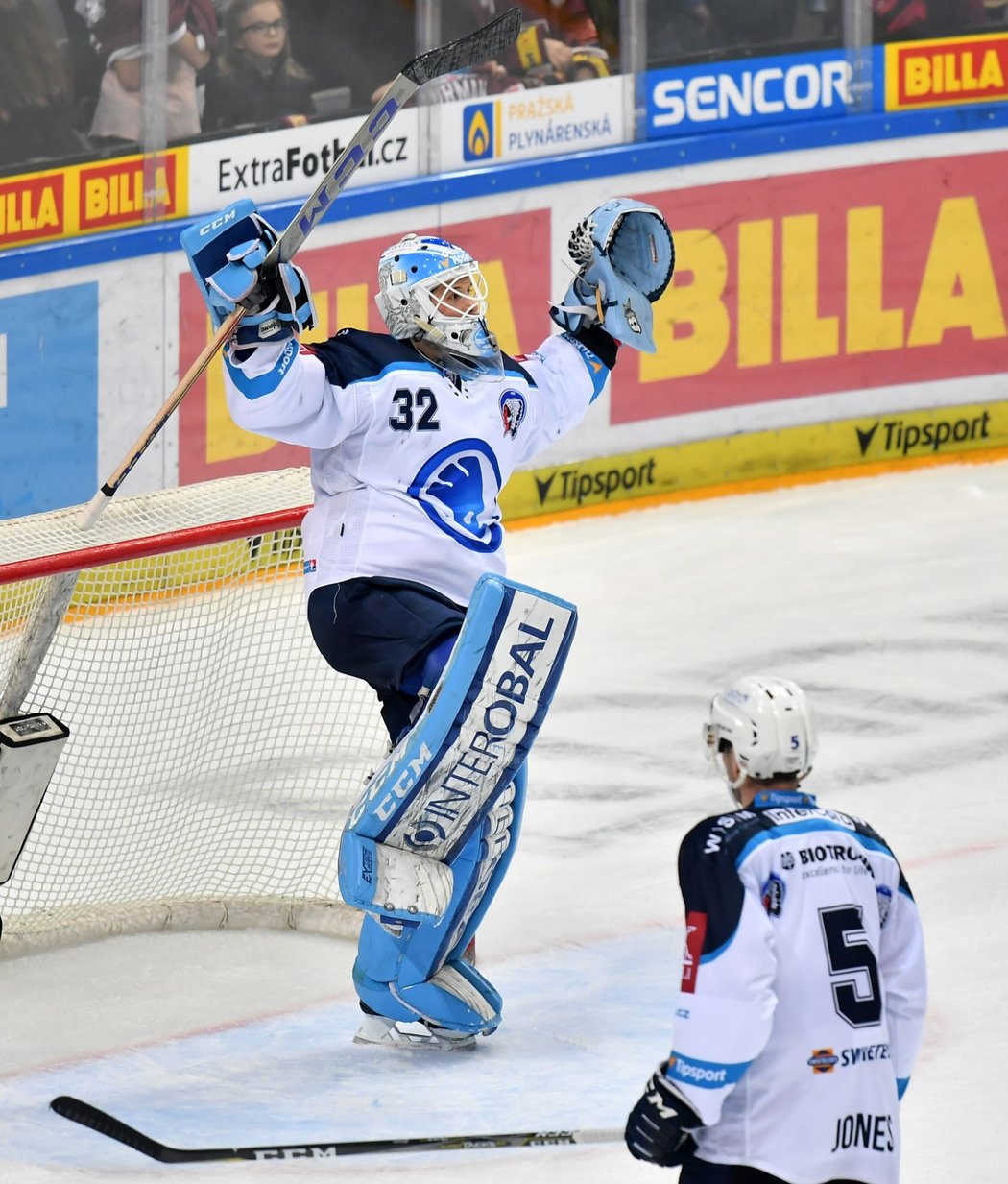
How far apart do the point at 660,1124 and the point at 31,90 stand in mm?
4426

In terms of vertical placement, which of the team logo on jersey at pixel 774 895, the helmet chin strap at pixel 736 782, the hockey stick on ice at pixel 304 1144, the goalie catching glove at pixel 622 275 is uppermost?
the goalie catching glove at pixel 622 275

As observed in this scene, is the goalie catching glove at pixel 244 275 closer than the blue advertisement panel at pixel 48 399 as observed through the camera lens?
Yes

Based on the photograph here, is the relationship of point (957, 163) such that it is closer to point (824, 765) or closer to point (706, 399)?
point (706, 399)

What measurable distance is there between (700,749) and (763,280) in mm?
2494

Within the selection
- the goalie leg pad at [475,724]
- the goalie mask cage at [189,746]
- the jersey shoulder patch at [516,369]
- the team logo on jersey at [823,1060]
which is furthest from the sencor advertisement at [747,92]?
the team logo on jersey at [823,1060]

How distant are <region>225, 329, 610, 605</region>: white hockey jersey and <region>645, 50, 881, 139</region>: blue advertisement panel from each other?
3566 mm

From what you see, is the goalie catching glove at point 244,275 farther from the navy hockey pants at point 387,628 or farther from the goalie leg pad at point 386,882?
the goalie leg pad at point 386,882

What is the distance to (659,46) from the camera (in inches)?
292

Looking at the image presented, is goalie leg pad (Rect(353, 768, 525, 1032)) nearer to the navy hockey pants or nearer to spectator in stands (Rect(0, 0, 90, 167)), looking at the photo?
the navy hockey pants

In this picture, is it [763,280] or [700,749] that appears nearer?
[700,749]

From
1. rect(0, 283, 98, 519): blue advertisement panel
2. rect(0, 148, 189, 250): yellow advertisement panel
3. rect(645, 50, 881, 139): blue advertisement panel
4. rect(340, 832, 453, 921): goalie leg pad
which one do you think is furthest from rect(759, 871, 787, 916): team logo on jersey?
rect(645, 50, 881, 139): blue advertisement panel

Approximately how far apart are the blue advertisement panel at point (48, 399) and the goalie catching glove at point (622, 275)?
2357 millimetres

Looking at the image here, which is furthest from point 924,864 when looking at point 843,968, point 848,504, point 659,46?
point 659,46

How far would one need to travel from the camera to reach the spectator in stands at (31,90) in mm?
6301
